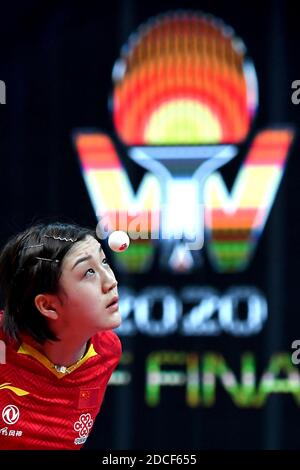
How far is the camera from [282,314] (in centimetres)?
369

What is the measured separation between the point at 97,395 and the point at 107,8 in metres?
2.08

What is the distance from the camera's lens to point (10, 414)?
201 cm

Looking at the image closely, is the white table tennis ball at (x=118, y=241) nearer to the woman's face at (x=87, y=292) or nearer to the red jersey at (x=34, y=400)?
the woman's face at (x=87, y=292)

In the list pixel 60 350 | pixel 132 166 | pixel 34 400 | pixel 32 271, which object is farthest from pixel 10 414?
pixel 132 166

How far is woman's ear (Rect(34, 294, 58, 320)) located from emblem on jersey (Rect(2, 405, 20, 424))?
202 mm

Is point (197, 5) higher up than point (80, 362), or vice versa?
point (197, 5)

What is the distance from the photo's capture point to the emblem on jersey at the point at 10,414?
201 centimetres

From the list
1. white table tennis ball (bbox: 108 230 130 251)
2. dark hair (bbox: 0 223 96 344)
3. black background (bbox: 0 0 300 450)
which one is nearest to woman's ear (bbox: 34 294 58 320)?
dark hair (bbox: 0 223 96 344)

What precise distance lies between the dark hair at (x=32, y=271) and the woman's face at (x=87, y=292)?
22 millimetres

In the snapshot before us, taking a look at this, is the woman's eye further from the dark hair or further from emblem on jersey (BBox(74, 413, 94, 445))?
emblem on jersey (BBox(74, 413, 94, 445))

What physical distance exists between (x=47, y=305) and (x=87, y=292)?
9 cm
